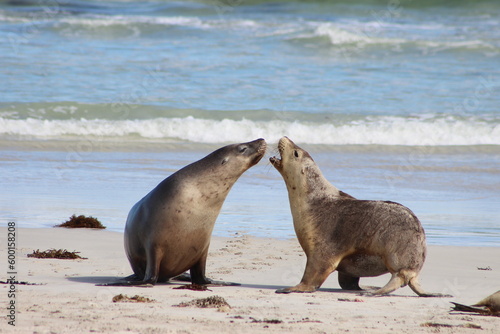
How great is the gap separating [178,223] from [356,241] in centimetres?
149

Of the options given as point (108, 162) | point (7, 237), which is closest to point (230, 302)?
point (7, 237)

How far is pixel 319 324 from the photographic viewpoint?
16.3ft

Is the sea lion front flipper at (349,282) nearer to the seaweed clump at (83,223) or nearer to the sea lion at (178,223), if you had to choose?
the sea lion at (178,223)

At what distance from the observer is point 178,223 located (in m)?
6.68

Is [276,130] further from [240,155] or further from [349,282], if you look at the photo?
[349,282]

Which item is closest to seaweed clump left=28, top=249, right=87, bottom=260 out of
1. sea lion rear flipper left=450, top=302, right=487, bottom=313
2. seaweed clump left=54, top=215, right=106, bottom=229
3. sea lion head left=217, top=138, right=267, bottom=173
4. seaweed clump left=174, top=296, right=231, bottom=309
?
seaweed clump left=54, top=215, right=106, bottom=229

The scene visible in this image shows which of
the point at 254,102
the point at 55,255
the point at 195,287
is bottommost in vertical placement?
the point at 195,287

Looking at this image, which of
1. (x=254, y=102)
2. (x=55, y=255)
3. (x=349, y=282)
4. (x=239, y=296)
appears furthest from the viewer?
(x=254, y=102)

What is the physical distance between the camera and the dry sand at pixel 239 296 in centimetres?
484

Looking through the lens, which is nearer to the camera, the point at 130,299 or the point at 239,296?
the point at 130,299

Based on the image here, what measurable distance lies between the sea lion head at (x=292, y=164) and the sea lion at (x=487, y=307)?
6.57 ft

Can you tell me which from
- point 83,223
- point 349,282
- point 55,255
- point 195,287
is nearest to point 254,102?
point 83,223

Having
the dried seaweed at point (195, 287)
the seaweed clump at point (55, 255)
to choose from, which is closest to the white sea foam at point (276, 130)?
the seaweed clump at point (55, 255)

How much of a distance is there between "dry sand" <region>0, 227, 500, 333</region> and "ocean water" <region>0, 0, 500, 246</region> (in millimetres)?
945
